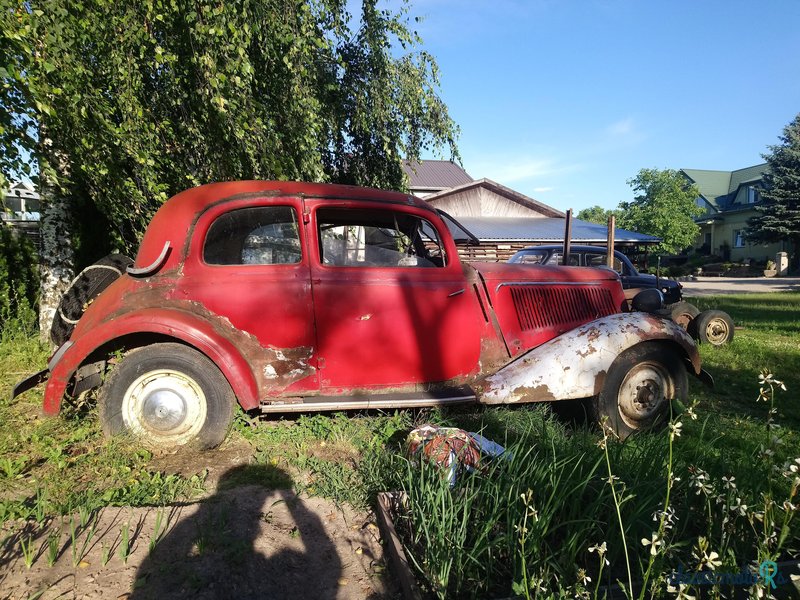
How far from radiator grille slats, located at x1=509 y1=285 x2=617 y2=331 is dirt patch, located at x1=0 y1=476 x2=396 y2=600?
209cm

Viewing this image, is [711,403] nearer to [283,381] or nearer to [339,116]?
[283,381]

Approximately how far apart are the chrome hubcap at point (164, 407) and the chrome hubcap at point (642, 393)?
308cm

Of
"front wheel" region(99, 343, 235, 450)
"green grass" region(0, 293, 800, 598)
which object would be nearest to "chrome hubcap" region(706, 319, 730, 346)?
"green grass" region(0, 293, 800, 598)

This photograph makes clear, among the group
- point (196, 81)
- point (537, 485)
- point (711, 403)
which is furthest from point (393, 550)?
point (196, 81)

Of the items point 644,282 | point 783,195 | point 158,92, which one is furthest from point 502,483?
point 783,195

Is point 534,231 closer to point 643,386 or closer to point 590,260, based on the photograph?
point 590,260

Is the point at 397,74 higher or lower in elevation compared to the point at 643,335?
higher

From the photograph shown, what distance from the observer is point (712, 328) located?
7043mm

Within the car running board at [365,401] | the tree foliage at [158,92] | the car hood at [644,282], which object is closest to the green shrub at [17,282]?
the tree foliage at [158,92]

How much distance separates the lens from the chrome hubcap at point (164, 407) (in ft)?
10.4

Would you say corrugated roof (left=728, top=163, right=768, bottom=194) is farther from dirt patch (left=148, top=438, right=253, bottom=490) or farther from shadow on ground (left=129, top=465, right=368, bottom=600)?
shadow on ground (left=129, top=465, right=368, bottom=600)

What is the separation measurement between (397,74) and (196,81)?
12.4ft

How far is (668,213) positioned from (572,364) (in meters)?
39.4

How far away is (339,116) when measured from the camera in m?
7.93
